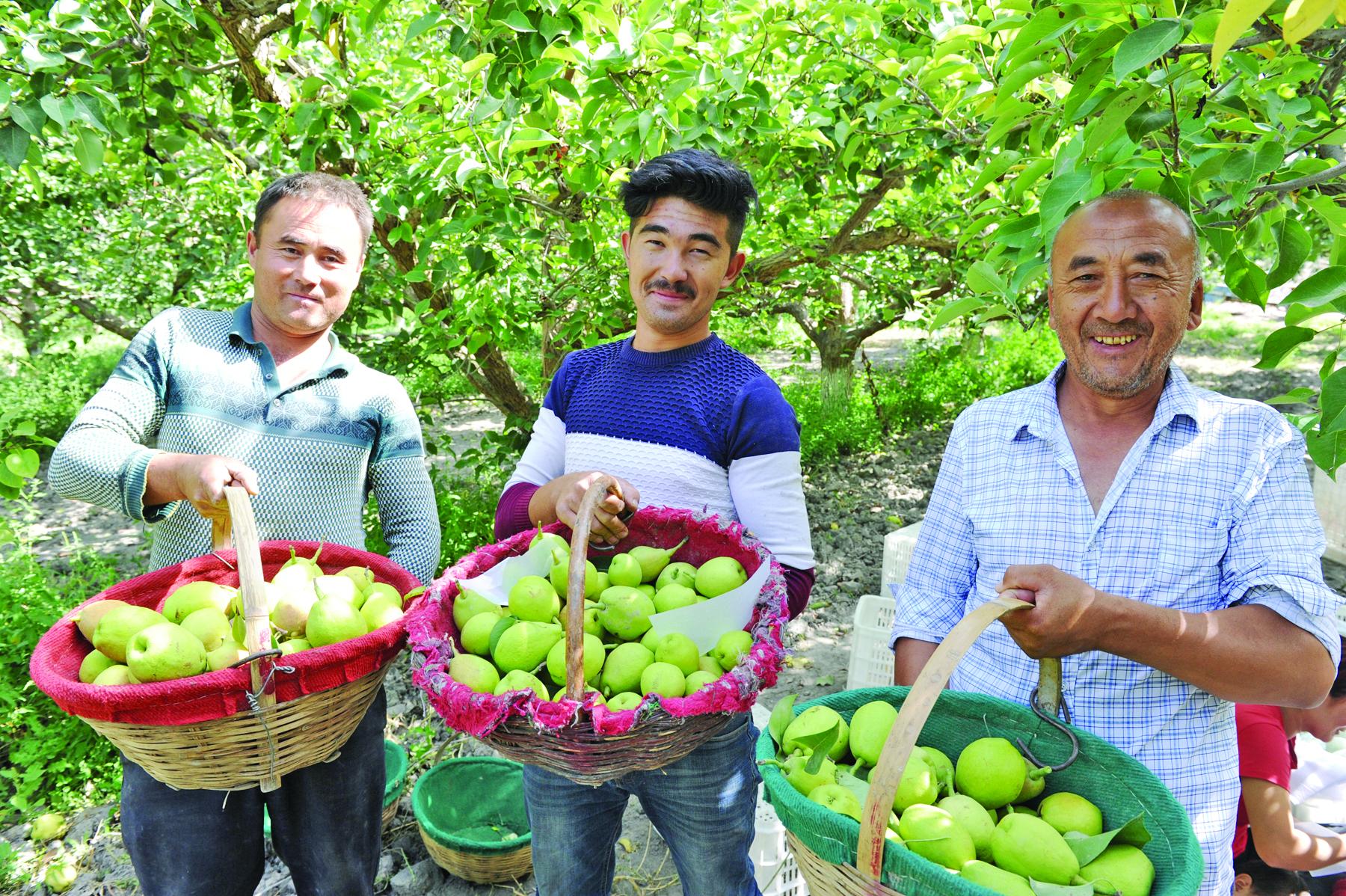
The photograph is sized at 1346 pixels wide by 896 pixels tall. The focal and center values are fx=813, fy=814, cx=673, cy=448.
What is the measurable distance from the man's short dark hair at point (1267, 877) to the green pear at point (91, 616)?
3.09 metres

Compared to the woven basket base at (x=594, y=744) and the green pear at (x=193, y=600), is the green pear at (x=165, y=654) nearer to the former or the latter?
the green pear at (x=193, y=600)

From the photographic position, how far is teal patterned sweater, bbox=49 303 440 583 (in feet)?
6.47

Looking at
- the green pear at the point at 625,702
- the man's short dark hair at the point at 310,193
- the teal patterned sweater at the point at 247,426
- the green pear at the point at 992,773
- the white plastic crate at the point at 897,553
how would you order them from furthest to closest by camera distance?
the white plastic crate at the point at 897,553, the man's short dark hair at the point at 310,193, the teal patterned sweater at the point at 247,426, the green pear at the point at 625,702, the green pear at the point at 992,773

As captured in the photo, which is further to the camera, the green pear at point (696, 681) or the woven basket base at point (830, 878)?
the green pear at point (696, 681)

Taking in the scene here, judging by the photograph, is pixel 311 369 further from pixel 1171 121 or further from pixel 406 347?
pixel 406 347

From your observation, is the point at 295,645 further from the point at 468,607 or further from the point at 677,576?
the point at 677,576

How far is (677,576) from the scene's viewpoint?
1776 millimetres

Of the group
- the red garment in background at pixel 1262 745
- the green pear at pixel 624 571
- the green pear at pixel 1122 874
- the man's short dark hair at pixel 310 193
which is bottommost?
the red garment in background at pixel 1262 745

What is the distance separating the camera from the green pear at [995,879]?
3.62ft

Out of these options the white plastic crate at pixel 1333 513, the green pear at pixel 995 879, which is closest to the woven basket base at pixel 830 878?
the green pear at pixel 995 879

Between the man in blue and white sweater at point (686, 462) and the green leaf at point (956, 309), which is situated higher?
the green leaf at point (956, 309)

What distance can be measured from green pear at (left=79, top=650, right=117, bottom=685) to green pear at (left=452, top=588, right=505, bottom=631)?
681mm

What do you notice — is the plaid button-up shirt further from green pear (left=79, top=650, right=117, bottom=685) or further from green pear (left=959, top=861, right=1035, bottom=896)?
green pear (left=79, top=650, right=117, bottom=685)

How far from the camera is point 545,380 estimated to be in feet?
15.5
